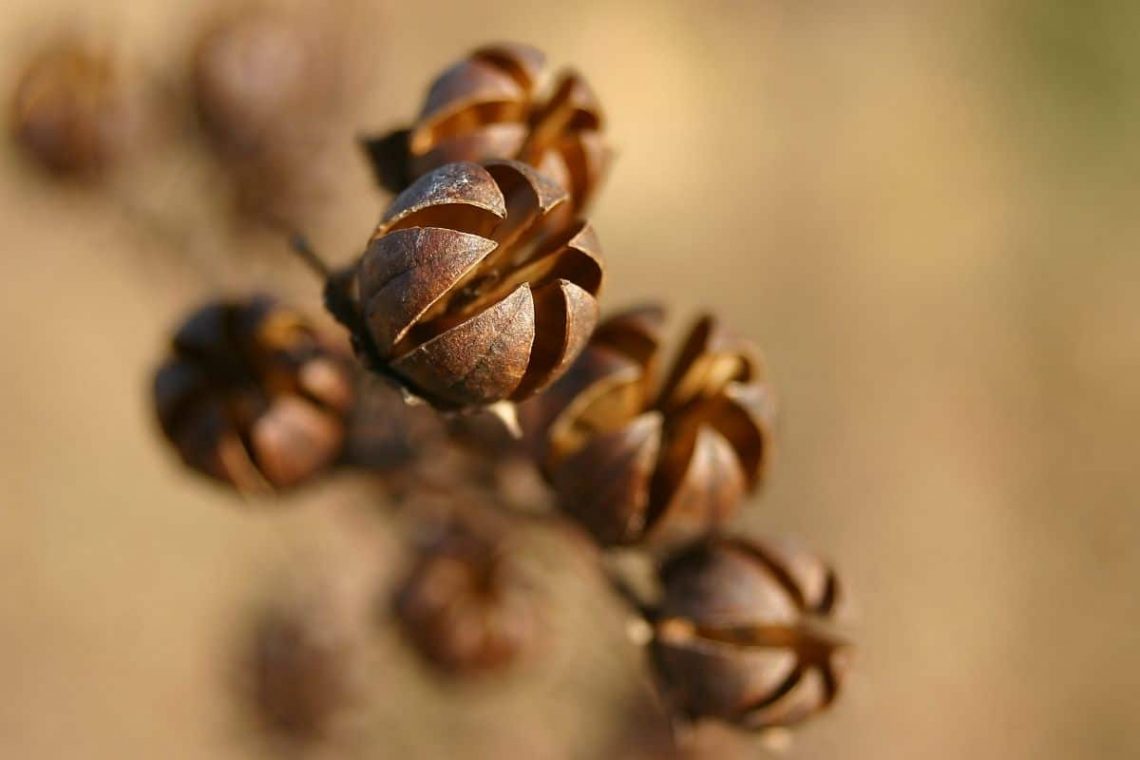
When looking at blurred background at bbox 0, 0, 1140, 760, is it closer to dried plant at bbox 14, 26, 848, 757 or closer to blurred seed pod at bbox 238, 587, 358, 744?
blurred seed pod at bbox 238, 587, 358, 744

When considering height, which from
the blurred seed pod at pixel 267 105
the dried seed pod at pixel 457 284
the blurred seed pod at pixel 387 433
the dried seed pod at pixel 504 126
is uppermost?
the dried seed pod at pixel 504 126

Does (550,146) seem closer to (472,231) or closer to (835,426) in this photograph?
(472,231)

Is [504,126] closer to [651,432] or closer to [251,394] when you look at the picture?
[651,432]

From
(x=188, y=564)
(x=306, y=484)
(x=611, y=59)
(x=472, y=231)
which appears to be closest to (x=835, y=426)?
(x=611, y=59)

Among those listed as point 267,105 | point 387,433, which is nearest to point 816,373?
point 267,105

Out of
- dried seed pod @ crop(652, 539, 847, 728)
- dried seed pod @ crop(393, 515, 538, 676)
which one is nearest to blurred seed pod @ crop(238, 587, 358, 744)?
dried seed pod @ crop(393, 515, 538, 676)

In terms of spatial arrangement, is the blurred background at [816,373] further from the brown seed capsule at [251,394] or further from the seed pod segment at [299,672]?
the brown seed capsule at [251,394]

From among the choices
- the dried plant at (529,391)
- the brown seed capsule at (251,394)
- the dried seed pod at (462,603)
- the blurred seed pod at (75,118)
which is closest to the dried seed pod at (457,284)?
the dried plant at (529,391)
